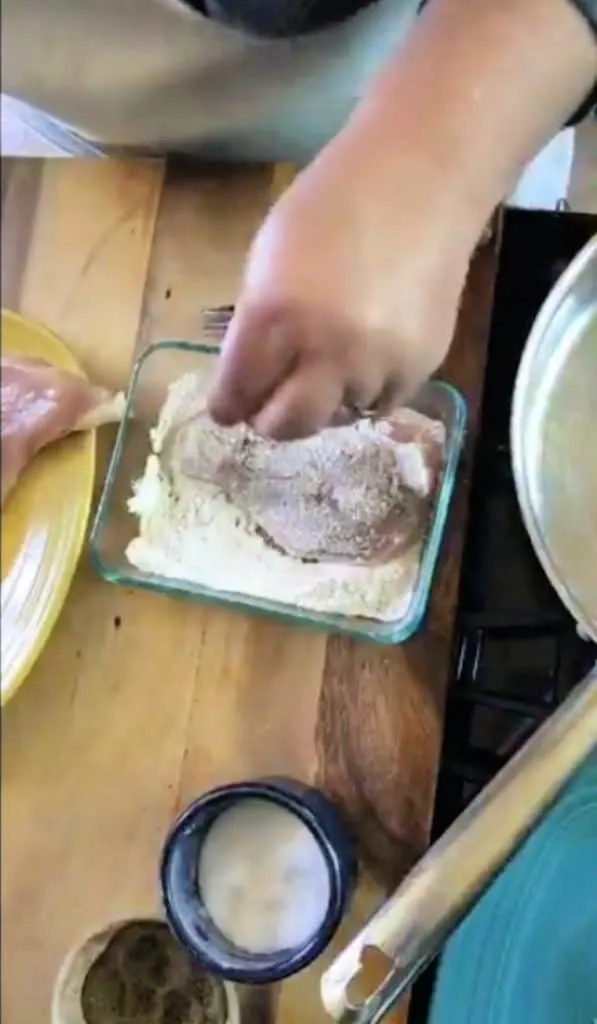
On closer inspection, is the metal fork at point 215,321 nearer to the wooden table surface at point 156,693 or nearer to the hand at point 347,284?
the wooden table surface at point 156,693

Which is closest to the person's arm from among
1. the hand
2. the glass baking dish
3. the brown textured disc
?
the hand

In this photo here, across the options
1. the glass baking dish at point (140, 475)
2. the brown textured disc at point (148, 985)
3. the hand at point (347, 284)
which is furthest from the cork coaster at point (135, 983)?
the hand at point (347, 284)

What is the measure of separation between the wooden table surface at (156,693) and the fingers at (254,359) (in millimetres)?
136

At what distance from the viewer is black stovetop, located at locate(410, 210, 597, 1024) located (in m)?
0.41

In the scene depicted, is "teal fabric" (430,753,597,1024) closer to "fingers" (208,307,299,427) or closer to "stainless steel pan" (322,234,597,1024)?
"stainless steel pan" (322,234,597,1024)

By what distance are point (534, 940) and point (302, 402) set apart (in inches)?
7.3

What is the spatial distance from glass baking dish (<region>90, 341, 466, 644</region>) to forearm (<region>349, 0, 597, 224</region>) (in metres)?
0.11

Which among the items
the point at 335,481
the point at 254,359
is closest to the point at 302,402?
the point at 254,359

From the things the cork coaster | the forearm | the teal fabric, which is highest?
the forearm

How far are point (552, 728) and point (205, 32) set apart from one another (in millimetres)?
226

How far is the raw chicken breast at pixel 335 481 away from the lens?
16.4 inches

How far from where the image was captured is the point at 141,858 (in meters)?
0.46

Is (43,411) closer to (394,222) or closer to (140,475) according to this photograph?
(140,475)

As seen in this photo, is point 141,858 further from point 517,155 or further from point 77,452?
point 517,155
